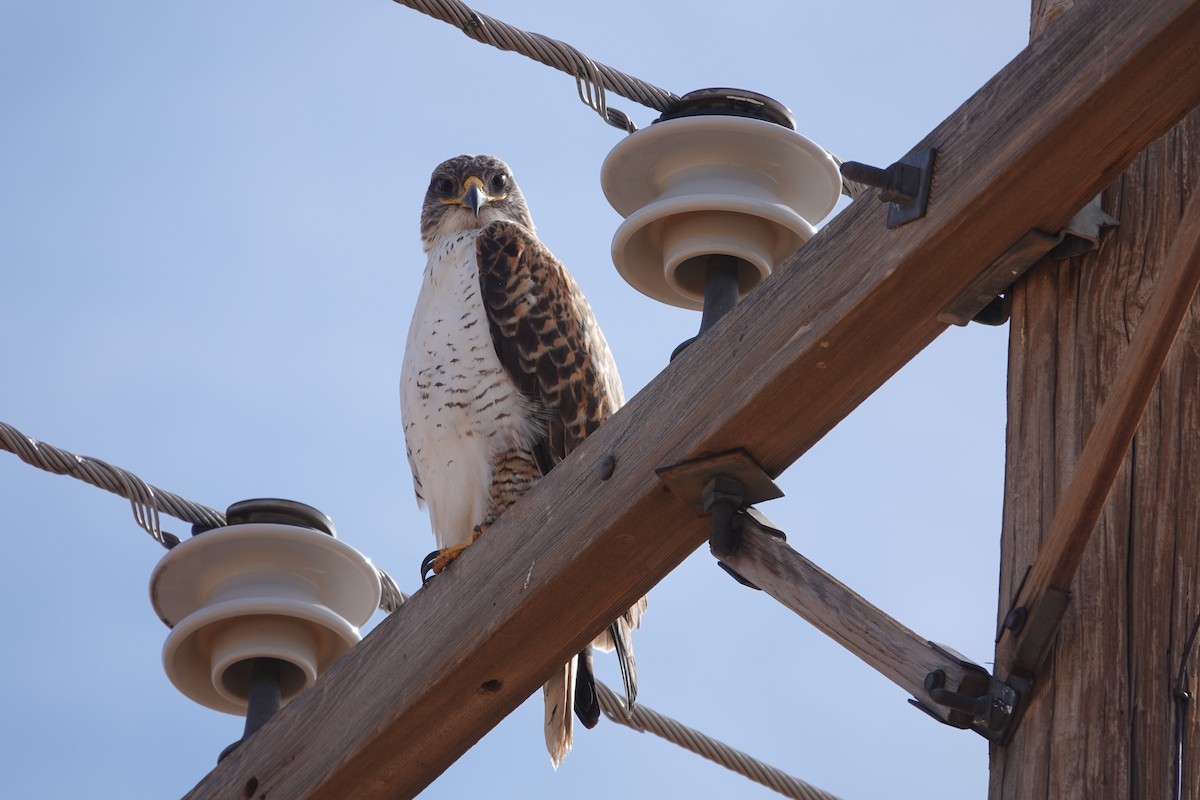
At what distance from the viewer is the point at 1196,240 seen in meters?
2.38

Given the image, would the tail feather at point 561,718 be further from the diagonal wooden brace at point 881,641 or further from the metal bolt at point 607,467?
the diagonal wooden brace at point 881,641

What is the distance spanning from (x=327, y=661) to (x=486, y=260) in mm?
1237

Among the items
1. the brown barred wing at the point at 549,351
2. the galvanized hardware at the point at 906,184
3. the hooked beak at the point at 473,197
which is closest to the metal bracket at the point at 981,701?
the galvanized hardware at the point at 906,184

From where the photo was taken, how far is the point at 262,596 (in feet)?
12.6

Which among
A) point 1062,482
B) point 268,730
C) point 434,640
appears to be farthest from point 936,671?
point 268,730

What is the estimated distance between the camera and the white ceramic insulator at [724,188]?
3.48 metres

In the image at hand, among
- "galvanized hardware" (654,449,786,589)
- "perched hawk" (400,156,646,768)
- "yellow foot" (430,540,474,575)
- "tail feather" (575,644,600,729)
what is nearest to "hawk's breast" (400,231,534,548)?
"perched hawk" (400,156,646,768)

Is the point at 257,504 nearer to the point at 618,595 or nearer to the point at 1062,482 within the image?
the point at 618,595

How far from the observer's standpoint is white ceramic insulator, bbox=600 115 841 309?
348cm

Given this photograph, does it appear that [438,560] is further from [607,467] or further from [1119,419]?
[1119,419]

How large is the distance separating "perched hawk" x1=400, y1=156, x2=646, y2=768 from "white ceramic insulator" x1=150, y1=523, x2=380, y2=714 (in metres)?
0.39

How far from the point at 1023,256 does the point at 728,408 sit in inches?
21.0

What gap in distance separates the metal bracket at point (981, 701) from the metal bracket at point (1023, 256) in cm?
56

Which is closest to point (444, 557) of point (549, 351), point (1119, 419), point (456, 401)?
point (456, 401)
